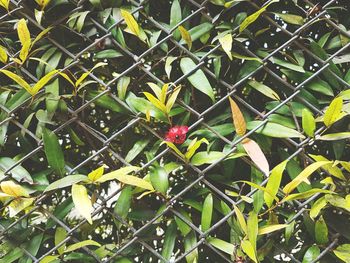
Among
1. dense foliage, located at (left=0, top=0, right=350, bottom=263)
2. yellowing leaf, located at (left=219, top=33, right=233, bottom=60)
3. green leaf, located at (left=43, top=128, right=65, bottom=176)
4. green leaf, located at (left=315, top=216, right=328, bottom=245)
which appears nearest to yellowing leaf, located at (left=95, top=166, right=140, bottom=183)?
dense foliage, located at (left=0, top=0, right=350, bottom=263)

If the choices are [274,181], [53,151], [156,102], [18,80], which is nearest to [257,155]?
[274,181]

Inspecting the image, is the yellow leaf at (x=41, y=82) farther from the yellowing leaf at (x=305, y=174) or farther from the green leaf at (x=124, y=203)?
the yellowing leaf at (x=305, y=174)

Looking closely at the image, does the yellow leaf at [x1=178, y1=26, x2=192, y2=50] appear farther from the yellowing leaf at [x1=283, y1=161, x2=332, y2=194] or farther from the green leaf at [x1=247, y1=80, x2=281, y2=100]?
the yellowing leaf at [x1=283, y1=161, x2=332, y2=194]

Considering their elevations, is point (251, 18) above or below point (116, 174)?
above

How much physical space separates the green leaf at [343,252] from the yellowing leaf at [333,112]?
0.99 ft

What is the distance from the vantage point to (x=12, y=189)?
1.11 m

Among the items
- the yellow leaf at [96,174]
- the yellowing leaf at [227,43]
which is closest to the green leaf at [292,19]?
the yellowing leaf at [227,43]

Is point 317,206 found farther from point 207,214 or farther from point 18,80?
point 18,80

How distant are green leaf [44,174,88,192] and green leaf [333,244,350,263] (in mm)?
632

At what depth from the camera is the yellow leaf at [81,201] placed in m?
1.08

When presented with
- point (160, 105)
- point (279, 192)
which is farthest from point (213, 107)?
point (279, 192)

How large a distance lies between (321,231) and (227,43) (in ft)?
1.69

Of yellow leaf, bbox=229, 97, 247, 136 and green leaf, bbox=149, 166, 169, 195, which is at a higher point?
yellow leaf, bbox=229, 97, 247, 136

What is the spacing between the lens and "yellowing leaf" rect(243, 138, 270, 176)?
3.77 feet
